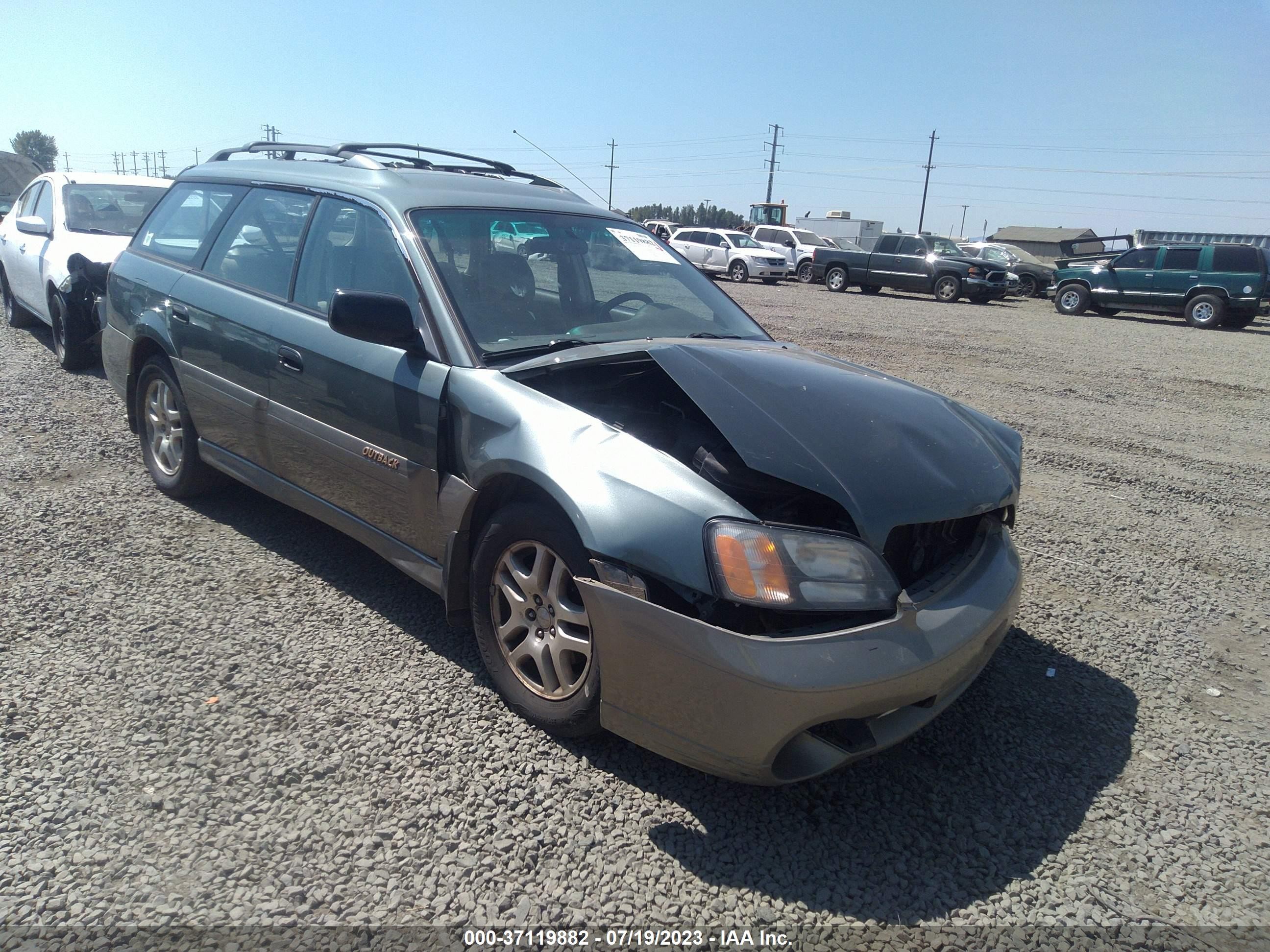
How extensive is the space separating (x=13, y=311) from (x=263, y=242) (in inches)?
302

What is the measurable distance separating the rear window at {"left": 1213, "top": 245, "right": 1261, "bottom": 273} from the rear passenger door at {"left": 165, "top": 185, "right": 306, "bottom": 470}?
2103cm

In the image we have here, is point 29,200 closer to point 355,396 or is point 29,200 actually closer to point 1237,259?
point 355,396

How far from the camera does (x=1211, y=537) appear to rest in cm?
516

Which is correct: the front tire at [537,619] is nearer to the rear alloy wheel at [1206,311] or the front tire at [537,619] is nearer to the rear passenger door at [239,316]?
the rear passenger door at [239,316]

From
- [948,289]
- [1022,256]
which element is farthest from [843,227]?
[948,289]

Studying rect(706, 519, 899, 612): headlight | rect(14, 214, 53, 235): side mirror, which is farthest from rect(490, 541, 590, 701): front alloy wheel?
rect(14, 214, 53, 235): side mirror

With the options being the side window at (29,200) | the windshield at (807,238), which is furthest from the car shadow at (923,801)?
the windshield at (807,238)

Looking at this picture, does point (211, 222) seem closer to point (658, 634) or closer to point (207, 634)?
point (207, 634)

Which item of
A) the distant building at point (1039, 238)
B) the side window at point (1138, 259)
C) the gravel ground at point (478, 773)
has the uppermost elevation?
the distant building at point (1039, 238)

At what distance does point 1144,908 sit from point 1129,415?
753cm

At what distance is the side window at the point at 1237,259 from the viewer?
18688 mm

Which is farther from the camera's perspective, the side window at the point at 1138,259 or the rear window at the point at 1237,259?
the side window at the point at 1138,259

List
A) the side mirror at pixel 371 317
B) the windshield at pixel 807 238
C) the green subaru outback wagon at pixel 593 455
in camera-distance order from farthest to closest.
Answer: the windshield at pixel 807 238, the side mirror at pixel 371 317, the green subaru outback wagon at pixel 593 455

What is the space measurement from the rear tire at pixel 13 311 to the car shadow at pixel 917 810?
31.9 ft
